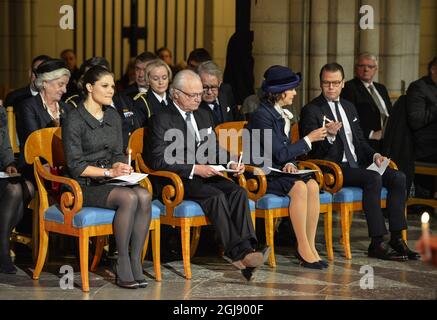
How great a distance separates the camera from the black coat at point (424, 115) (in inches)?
369

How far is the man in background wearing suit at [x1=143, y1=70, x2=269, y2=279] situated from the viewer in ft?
24.0

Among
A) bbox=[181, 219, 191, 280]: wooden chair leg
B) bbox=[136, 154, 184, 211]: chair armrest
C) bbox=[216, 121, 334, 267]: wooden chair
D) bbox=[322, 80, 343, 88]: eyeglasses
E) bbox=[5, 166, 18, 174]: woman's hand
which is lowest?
bbox=[181, 219, 191, 280]: wooden chair leg

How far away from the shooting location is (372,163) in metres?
8.40

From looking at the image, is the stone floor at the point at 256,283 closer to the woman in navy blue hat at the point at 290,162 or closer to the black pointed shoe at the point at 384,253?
the black pointed shoe at the point at 384,253

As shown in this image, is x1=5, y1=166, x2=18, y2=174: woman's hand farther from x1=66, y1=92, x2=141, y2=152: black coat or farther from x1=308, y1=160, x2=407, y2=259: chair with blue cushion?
x1=308, y1=160, x2=407, y2=259: chair with blue cushion

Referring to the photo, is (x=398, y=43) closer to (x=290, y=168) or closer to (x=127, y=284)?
(x=290, y=168)

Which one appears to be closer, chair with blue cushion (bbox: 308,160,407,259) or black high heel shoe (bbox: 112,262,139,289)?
black high heel shoe (bbox: 112,262,139,289)

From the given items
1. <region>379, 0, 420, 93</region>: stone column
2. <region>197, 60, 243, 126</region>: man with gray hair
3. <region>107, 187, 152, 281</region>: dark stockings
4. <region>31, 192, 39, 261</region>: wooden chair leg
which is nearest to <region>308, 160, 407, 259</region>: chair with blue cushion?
<region>197, 60, 243, 126</region>: man with gray hair

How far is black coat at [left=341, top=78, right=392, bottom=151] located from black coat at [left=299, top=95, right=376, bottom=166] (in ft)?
3.42

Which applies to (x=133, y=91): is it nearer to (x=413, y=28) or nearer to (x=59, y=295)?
(x=59, y=295)

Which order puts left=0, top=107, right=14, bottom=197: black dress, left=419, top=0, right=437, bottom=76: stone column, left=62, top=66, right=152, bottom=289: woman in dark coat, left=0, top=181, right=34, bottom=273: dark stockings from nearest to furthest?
left=62, top=66, right=152, bottom=289: woman in dark coat
left=0, top=181, right=34, bottom=273: dark stockings
left=0, top=107, right=14, bottom=197: black dress
left=419, top=0, right=437, bottom=76: stone column
